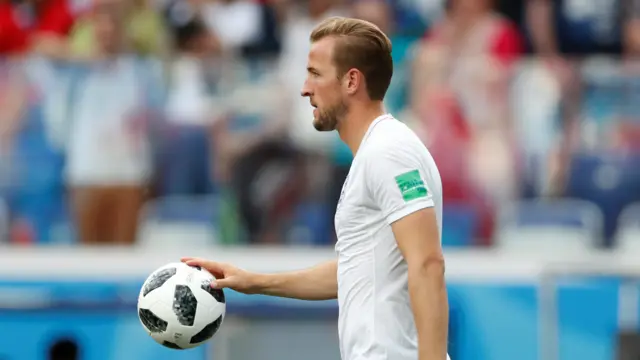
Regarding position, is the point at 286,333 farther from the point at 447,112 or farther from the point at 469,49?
the point at 469,49

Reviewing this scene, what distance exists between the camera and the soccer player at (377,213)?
4.30m

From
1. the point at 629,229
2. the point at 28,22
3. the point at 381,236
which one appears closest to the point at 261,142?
the point at 629,229

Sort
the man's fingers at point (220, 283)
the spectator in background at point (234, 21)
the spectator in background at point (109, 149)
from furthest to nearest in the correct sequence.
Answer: the spectator in background at point (234, 21), the spectator in background at point (109, 149), the man's fingers at point (220, 283)

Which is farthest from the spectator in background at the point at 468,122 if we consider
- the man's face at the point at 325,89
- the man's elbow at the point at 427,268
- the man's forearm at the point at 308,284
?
the man's elbow at the point at 427,268

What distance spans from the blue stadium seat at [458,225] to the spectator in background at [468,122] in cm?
7

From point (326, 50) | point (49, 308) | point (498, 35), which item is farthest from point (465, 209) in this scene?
point (326, 50)

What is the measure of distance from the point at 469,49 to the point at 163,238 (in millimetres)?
2741

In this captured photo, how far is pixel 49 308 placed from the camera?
8.34m

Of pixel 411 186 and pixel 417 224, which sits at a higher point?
pixel 411 186

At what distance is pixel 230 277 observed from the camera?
511cm

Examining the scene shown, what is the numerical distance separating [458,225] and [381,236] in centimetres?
412

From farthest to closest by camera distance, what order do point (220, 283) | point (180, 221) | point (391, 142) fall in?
point (180, 221) → point (220, 283) → point (391, 142)

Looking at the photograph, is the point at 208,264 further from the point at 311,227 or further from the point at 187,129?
the point at 187,129

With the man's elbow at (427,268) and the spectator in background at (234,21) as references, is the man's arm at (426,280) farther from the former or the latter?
the spectator in background at (234,21)
